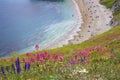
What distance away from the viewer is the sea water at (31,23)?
95.9 meters

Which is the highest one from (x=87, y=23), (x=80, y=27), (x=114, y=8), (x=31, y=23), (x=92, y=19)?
(x=114, y=8)

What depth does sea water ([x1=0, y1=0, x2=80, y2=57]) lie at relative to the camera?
95925 millimetres

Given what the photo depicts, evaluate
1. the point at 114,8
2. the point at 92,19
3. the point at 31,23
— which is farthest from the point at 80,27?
the point at 31,23

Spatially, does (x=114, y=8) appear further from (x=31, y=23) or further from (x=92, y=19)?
(x=31, y=23)

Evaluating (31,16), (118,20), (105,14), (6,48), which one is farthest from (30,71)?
(31,16)

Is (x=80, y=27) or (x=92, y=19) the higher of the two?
(x=92, y=19)

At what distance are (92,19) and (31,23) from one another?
28.5 m

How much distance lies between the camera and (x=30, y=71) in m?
13.7

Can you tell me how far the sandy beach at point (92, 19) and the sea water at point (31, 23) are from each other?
5.99 m

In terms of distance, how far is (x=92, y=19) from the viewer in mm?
120625

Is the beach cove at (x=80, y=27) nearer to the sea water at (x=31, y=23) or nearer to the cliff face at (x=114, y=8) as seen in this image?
the sea water at (x=31, y=23)

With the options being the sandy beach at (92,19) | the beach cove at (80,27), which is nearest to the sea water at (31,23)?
the beach cove at (80,27)

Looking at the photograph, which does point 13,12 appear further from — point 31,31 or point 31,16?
point 31,31

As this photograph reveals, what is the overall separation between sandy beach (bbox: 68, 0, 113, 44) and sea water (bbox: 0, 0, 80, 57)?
599 cm
